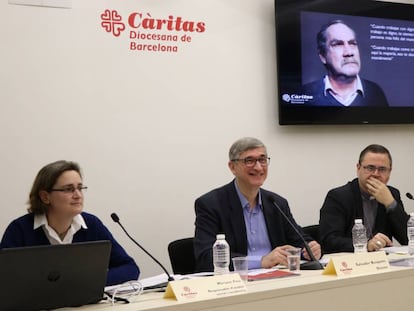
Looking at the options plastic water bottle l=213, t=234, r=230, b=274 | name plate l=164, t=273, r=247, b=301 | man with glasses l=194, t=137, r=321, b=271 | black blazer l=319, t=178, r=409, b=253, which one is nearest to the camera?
name plate l=164, t=273, r=247, b=301

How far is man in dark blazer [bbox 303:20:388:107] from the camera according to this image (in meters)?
4.32

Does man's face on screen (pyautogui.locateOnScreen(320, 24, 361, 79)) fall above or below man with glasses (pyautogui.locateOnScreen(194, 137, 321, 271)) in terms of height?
above

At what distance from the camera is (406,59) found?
15.3 ft

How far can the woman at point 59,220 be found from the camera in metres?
2.65

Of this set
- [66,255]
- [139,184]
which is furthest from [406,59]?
[66,255]

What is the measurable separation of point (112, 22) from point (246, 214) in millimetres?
1468

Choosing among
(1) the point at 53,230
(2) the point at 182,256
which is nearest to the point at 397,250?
(2) the point at 182,256

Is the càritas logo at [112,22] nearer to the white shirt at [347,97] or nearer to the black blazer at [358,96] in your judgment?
the black blazer at [358,96]

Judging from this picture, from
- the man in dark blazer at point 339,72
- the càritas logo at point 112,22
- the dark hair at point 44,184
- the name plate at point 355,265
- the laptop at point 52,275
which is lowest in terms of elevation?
the name plate at point 355,265

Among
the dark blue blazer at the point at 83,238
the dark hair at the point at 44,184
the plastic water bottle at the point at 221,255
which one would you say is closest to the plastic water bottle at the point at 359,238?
the plastic water bottle at the point at 221,255

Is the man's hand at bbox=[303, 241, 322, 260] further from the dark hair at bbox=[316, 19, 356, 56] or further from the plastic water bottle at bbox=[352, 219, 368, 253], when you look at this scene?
the dark hair at bbox=[316, 19, 356, 56]

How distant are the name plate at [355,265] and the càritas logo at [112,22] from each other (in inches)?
81.9

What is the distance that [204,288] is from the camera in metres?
1.93

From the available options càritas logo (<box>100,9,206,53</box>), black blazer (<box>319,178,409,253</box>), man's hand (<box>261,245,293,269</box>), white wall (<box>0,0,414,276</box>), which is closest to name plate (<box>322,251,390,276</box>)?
man's hand (<box>261,245,293,269</box>)
